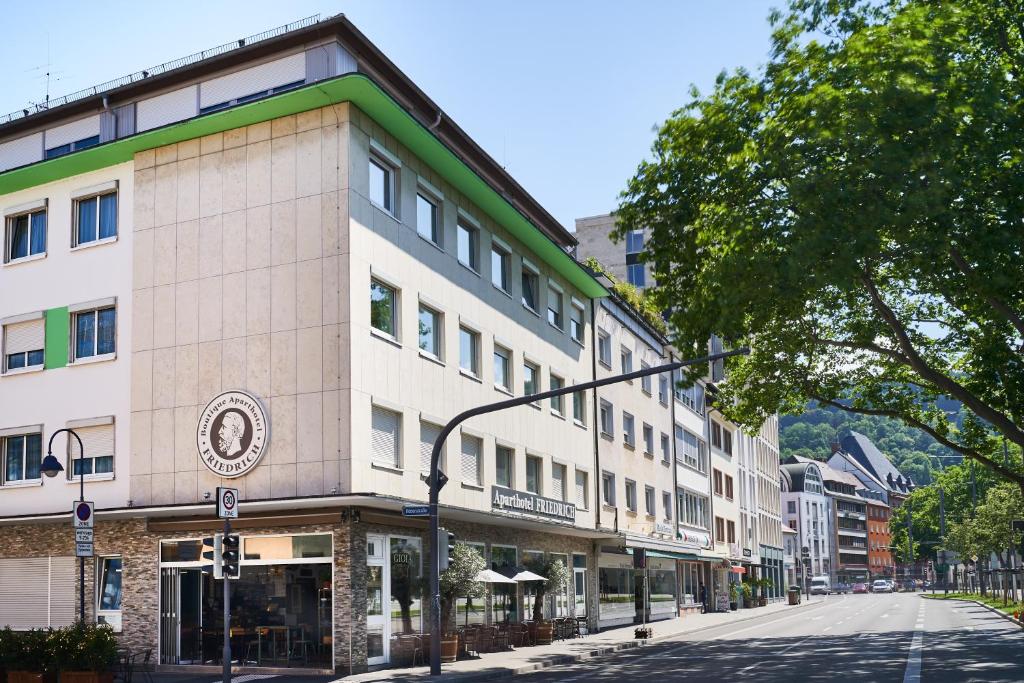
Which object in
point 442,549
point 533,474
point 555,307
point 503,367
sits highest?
point 555,307

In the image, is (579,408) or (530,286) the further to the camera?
(579,408)

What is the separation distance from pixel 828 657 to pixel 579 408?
1645cm

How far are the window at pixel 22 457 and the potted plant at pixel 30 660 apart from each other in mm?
7982

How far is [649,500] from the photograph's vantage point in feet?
164

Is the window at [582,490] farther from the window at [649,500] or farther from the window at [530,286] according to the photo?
the window at [649,500]

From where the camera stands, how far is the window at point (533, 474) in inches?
1383

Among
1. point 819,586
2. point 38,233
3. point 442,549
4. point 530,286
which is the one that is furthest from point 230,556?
point 819,586

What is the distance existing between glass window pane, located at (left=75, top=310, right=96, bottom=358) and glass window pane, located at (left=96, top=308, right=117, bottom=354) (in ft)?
0.54

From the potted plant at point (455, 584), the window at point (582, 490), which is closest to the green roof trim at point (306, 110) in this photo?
the potted plant at point (455, 584)

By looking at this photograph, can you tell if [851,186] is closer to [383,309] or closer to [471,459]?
[383,309]

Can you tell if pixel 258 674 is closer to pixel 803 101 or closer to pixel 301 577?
pixel 301 577

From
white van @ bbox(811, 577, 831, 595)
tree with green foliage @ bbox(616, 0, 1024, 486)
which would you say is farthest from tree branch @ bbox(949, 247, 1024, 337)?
white van @ bbox(811, 577, 831, 595)

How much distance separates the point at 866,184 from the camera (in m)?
20.6

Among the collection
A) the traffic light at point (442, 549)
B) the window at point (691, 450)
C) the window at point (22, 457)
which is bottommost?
the traffic light at point (442, 549)
